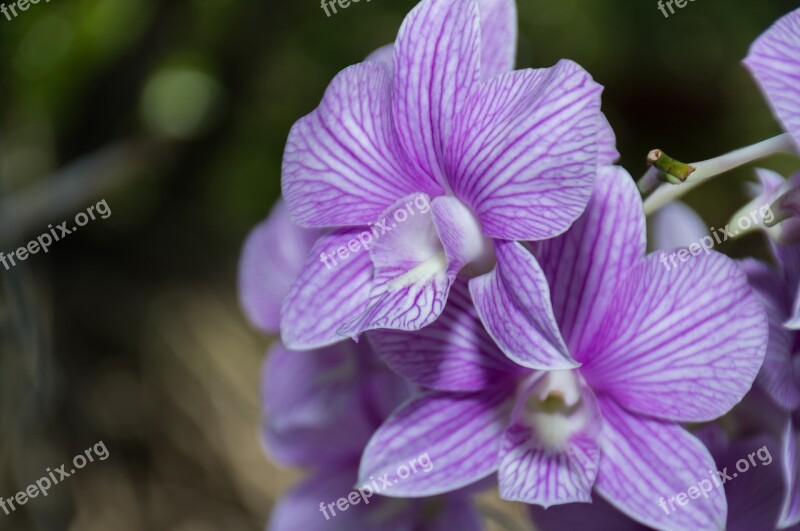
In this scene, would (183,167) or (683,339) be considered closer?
(683,339)

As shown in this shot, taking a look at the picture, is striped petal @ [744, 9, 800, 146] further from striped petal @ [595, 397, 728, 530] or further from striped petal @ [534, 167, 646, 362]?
striped petal @ [595, 397, 728, 530]

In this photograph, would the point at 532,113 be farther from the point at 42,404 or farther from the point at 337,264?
the point at 42,404

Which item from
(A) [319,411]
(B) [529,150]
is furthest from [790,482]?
(A) [319,411]

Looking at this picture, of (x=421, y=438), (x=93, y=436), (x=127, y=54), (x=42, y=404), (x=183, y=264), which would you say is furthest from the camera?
(x=183, y=264)

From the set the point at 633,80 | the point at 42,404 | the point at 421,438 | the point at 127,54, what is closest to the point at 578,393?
the point at 421,438

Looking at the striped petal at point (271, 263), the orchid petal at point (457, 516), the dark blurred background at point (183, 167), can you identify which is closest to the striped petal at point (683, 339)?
the orchid petal at point (457, 516)
